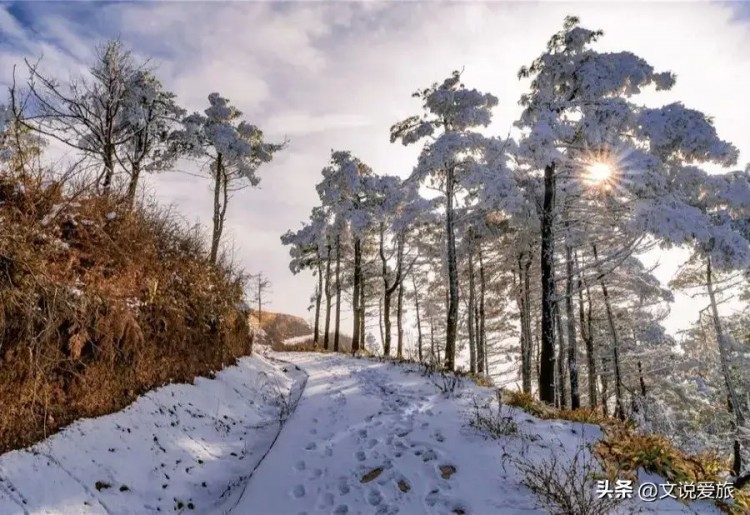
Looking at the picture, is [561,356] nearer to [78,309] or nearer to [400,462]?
[400,462]

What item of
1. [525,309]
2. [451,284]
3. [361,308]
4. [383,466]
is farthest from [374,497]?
[361,308]

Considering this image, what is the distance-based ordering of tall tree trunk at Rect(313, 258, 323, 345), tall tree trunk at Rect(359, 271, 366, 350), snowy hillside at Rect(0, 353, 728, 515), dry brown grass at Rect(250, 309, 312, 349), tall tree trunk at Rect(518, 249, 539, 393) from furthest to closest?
dry brown grass at Rect(250, 309, 312, 349) → tall tree trunk at Rect(313, 258, 323, 345) → tall tree trunk at Rect(359, 271, 366, 350) → tall tree trunk at Rect(518, 249, 539, 393) → snowy hillside at Rect(0, 353, 728, 515)

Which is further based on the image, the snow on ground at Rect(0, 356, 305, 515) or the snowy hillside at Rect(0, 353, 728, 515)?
the snowy hillside at Rect(0, 353, 728, 515)

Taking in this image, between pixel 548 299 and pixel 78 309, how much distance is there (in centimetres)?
1048

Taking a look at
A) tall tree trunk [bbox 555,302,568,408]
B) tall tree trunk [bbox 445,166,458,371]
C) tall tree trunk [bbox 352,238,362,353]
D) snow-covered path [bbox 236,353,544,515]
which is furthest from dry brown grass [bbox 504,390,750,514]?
tall tree trunk [bbox 352,238,362,353]

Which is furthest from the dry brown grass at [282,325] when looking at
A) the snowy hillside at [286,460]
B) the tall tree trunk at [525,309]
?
the snowy hillside at [286,460]

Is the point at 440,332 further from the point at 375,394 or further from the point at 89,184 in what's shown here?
the point at 89,184

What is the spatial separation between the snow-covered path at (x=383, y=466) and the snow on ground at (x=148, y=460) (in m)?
0.54

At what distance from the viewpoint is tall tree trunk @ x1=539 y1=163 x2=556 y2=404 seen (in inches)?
440

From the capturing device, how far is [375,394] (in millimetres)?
8969

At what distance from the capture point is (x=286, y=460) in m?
5.64

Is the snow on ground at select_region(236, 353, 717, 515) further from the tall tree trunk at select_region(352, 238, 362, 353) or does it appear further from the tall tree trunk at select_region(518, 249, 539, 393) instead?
the tall tree trunk at select_region(352, 238, 362, 353)

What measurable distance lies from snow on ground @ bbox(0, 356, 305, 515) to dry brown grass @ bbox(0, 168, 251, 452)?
0.23 m

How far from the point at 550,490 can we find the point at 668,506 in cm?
126
